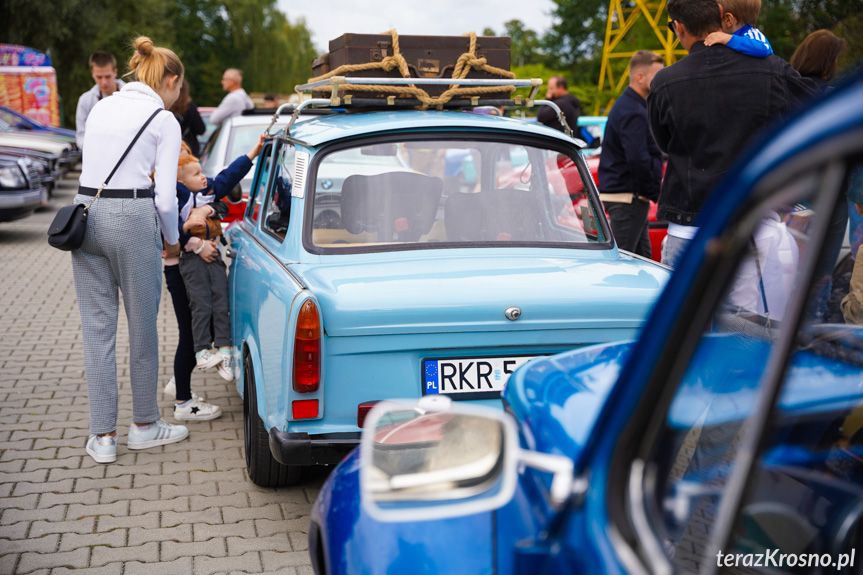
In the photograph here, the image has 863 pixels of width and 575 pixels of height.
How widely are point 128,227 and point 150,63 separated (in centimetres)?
94

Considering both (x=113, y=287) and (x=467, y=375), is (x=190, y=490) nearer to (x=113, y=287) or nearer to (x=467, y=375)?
(x=113, y=287)

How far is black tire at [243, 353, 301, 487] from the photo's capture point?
4.10 metres

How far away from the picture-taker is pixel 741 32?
406 centimetres

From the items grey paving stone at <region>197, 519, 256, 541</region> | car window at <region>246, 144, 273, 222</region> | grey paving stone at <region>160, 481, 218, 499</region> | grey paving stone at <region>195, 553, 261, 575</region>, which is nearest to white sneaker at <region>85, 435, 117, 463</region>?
grey paving stone at <region>160, 481, 218, 499</region>

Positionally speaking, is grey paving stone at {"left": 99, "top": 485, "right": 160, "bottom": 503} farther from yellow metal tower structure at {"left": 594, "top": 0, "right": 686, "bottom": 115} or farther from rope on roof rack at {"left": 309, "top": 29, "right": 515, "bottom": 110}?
yellow metal tower structure at {"left": 594, "top": 0, "right": 686, "bottom": 115}

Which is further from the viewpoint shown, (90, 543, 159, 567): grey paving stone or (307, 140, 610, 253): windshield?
(307, 140, 610, 253): windshield

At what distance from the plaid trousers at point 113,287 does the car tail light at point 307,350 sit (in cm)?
150

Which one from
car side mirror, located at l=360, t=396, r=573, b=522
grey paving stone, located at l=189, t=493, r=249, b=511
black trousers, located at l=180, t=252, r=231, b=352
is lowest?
Result: grey paving stone, located at l=189, t=493, r=249, b=511

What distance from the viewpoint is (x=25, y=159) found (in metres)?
13.7

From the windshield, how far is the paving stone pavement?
1.33m

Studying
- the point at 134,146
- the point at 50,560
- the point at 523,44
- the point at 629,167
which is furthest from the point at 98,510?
the point at 523,44

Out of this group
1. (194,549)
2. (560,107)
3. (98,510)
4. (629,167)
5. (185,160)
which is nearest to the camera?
(194,549)

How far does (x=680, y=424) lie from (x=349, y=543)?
971mm

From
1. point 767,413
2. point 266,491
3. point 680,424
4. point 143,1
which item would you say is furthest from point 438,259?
point 143,1
